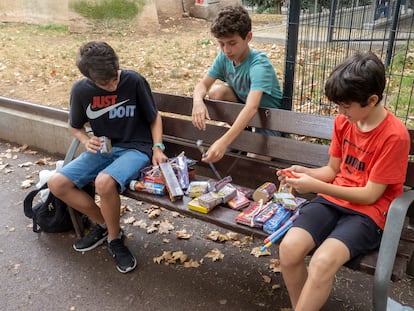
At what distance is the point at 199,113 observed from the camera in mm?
2932

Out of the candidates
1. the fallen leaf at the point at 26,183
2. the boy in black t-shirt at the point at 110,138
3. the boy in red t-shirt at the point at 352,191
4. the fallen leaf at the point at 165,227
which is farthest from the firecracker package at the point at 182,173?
the fallen leaf at the point at 26,183

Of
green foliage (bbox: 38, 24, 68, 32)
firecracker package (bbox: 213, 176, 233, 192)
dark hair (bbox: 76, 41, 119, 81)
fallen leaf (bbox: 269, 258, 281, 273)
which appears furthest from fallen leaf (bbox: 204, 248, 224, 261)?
green foliage (bbox: 38, 24, 68, 32)

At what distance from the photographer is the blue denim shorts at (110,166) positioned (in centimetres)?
278

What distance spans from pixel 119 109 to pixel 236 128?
869mm

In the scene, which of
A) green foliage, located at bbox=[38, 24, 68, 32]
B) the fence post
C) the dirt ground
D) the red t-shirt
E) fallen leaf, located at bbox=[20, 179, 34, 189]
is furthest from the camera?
green foliage, located at bbox=[38, 24, 68, 32]

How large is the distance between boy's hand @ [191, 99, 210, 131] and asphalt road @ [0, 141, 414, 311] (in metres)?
0.88

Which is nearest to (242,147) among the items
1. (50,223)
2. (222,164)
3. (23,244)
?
(222,164)

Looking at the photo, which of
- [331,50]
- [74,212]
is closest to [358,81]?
[74,212]

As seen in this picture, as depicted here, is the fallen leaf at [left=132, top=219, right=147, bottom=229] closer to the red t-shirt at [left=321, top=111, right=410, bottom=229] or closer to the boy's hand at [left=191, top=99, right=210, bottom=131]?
the boy's hand at [left=191, top=99, right=210, bottom=131]

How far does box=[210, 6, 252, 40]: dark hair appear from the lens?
8.77ft

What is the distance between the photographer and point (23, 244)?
3.25 m

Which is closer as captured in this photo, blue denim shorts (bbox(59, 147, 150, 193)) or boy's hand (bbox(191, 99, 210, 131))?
blue denim shorts (bbox(59, 147, 150, 193))

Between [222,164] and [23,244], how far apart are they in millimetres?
1637

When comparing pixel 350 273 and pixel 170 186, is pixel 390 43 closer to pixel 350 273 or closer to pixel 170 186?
pixel 350 273
